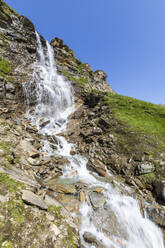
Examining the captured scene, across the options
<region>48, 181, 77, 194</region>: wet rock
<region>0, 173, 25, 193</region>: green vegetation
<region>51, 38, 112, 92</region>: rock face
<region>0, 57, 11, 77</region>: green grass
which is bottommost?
<region>48, 181, 77, 194</region>: wet rock

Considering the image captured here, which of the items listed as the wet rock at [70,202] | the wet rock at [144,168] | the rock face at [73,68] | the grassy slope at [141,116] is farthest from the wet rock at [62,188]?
the rock face at [73,68]

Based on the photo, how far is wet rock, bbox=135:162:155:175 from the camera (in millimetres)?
6340

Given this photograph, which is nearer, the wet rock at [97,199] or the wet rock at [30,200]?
the wet rock at [30,200]

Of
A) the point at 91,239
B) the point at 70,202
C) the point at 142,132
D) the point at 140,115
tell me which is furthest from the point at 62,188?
the point at 140,115

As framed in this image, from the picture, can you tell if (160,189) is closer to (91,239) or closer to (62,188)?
(91,239)

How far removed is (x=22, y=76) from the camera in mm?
16297

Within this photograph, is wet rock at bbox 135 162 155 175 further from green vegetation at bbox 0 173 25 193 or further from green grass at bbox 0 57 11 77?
green grass at bbox 0 57 11 77

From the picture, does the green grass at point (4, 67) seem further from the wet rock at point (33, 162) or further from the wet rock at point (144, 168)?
the wet rock at point (144, 168)

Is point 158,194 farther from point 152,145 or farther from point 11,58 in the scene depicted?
point 11,58

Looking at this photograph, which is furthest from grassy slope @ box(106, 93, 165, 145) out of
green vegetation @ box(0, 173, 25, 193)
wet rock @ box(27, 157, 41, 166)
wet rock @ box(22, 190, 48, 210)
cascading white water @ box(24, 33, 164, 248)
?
green vegetation @ box(0, 173, 25, 193)

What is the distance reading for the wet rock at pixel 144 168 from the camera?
20.8 feet

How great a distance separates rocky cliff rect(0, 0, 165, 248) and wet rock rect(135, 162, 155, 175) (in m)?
0.05

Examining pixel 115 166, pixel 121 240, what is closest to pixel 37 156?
pixel 115 166

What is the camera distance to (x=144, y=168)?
6.48m
